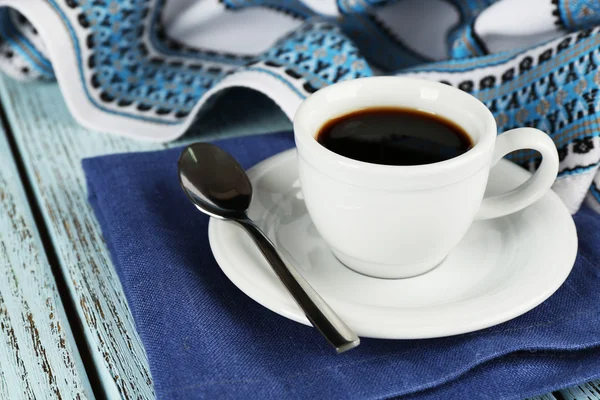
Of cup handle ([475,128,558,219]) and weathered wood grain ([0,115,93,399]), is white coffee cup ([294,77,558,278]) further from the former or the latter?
weathered wood grain ([0,115,93,399])

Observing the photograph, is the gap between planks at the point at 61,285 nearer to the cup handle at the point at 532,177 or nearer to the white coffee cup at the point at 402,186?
the white coffee cup at the point at 402,186

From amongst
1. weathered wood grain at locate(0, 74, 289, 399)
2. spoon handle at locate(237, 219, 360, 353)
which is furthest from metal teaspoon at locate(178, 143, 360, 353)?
weathered wood grain at locate(0, 74, 289, 399)

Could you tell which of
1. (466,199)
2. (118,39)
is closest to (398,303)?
(466,199)

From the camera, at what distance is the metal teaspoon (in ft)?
1.32

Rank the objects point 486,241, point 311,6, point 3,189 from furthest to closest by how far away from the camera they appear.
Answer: point 311,6
point 3,189
point 486,241

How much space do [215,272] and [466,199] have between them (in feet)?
0.63

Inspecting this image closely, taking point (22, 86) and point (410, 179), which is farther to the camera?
point (22, 86)

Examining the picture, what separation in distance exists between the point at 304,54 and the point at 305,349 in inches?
14.9

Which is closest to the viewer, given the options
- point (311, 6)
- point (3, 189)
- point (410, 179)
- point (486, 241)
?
point (410, 179)

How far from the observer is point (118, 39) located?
827 mm

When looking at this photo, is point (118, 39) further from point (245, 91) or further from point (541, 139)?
point (541, 139)

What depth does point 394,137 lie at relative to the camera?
49 cm

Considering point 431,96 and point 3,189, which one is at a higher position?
point 431,96

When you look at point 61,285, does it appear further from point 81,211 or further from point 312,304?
point 312,304
